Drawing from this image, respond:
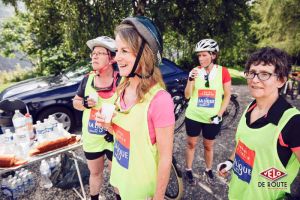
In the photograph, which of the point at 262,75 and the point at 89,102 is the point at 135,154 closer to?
the point at 89,102

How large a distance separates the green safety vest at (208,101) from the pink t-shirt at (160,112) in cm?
190

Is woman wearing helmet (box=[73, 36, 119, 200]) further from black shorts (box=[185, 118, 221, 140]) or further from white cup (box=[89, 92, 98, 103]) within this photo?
black shorts (box=[185, 118, 221, 140])

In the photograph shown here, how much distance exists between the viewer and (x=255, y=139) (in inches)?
69.6

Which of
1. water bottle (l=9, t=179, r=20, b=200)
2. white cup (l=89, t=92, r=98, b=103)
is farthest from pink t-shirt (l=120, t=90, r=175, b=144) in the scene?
water bottle (l=9, t=179, r=20, b=200)

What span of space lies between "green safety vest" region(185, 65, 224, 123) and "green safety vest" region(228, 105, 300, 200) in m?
1.49

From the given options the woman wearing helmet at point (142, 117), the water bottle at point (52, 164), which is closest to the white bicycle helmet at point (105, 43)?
the woman wearing helmet at point (142, 117)

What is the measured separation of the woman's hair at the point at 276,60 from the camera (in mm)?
1783

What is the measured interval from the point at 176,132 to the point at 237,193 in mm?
3869

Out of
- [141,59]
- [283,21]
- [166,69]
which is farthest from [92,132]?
[283,21]

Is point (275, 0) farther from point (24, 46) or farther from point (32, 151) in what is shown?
point (32, 151)

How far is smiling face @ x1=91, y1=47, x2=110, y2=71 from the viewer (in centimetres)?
272

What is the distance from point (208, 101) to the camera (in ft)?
11.5

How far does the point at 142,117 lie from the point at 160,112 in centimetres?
14

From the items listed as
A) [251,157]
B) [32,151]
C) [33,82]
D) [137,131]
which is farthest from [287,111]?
[33,82]
